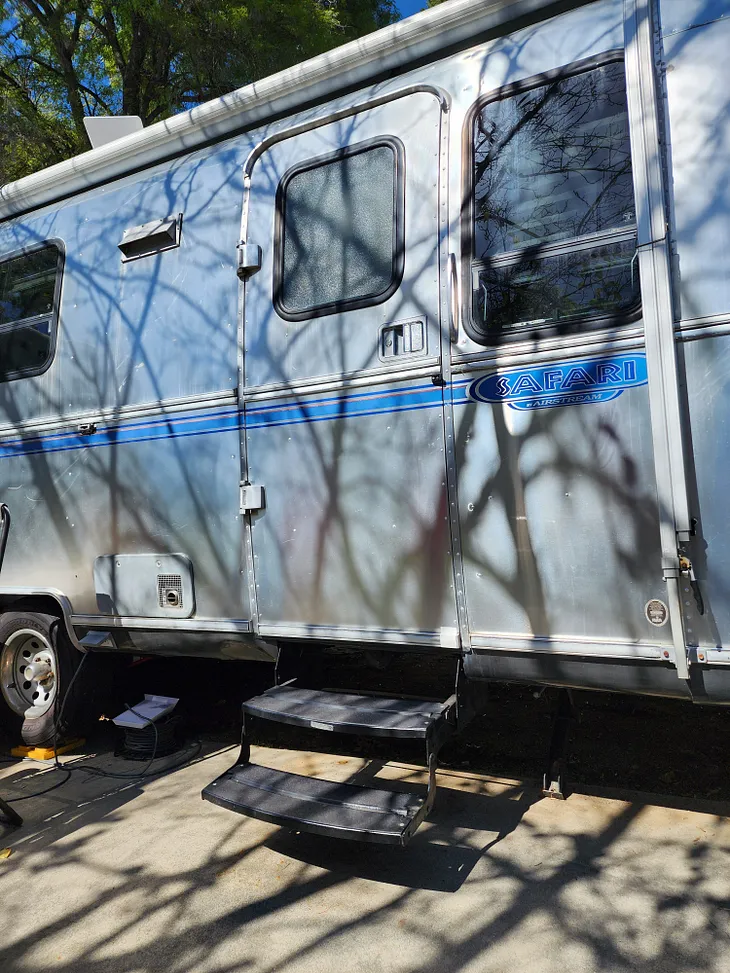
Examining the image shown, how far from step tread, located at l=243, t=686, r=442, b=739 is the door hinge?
88cm

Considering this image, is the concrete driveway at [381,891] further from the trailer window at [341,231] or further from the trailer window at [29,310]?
the trailer window at [29,310]

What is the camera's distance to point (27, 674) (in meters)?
4.92

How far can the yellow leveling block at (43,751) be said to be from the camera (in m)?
4.86

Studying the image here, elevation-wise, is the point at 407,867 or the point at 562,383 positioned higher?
the point at 562,383

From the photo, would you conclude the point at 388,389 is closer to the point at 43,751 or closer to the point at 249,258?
the point at 249,258

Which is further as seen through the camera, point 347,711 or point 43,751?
point 43,751

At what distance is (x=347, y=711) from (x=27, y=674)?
8.24ft

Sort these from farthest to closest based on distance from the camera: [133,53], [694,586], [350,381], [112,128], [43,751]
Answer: [133,53] < [43,751] < [112,128] < [350,381] < [694,586]

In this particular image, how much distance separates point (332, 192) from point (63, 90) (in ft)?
30.1

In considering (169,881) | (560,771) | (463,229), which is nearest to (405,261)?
(463,229)

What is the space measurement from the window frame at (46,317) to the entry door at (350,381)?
1403 millimetres

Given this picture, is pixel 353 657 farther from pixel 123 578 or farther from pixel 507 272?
pixel 507 272

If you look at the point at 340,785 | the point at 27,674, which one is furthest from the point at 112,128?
the point at 340,785

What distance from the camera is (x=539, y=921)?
284 centimetres
